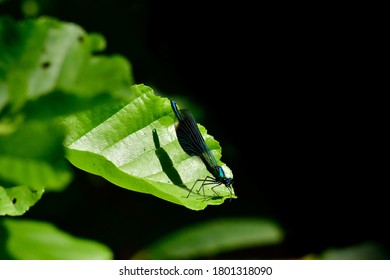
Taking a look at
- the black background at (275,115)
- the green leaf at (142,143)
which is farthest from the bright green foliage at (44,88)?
the black background at (275,115)

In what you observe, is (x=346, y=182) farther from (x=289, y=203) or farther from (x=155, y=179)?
(x=155, y=179)

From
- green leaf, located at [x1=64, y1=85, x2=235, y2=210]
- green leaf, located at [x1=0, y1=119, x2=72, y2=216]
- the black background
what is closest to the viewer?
green leaf, located at [x1=0, y1=119, x2=72, y2=216]

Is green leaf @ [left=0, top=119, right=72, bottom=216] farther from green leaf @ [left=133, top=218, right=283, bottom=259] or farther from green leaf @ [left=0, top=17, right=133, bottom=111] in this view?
green leaf @ [left=133, top=218, right=283, bottom=259]

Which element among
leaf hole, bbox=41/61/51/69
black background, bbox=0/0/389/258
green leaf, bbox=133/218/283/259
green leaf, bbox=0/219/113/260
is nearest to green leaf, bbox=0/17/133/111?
leaf hole, bbox=41/61/51/69

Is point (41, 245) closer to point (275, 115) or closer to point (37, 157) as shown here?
point (37, 157)

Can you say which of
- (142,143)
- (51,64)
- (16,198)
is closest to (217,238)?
(142,143)

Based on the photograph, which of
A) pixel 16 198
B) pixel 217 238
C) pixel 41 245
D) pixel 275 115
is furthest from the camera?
pixel 275 115
